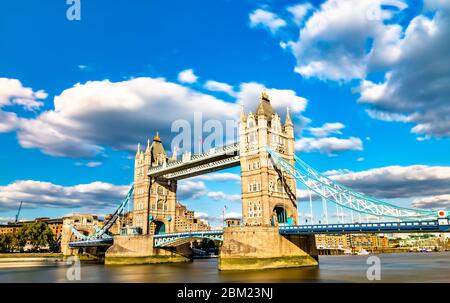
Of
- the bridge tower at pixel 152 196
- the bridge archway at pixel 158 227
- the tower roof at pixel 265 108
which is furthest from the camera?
the bridge archway at pixel 158 227

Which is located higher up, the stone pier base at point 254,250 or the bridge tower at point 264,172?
the bridge tower at point 264,172

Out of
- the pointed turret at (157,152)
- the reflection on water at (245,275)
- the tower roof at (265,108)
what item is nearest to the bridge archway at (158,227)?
Answer: the pointed turret at (157,152)

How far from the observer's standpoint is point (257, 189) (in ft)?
157

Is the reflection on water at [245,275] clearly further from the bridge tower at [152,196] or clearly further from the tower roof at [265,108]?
the tower roof at [265,108]

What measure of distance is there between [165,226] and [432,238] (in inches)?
6839

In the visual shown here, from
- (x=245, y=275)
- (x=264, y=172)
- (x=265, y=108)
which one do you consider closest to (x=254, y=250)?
(x=245, y=275)

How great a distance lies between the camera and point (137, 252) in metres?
59.9

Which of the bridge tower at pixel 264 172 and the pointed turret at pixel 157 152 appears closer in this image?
the bridge tower at pixel 264 172

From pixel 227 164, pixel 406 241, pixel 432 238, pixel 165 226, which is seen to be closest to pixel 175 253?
pixel 165 226

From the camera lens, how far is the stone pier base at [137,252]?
2354 inches

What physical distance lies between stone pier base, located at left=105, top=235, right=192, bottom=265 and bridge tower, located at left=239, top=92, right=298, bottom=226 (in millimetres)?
19795

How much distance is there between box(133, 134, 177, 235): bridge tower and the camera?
221ft

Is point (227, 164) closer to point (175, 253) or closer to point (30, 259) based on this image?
point (175, 253)

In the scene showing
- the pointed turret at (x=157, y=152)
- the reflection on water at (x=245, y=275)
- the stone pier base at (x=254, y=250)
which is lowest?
the reflection on water at (x=245, y=275)
